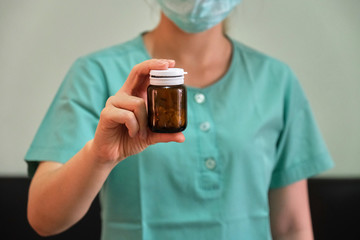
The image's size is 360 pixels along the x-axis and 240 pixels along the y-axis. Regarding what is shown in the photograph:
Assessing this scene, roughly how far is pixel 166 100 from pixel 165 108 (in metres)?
0.01

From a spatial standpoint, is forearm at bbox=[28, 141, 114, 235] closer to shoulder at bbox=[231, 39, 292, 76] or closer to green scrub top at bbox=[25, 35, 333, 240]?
green scrub top at bbox=[25, 35, 333, 240]

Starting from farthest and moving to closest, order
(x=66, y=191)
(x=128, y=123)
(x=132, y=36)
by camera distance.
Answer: (x=132, y=36), (x=66, y=191), (x=128, y=123)

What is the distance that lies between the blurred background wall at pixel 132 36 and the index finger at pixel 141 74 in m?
0.77

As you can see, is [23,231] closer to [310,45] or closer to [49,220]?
[49,220]

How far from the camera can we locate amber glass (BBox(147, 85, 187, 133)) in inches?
23.1

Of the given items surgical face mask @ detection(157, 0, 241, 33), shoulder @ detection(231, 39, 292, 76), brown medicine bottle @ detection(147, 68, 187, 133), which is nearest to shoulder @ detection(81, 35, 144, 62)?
surgical face mask @ detection(157, 0, 241, 33)

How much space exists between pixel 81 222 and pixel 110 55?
70 centimetres

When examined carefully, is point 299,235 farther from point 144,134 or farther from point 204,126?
point 144,134

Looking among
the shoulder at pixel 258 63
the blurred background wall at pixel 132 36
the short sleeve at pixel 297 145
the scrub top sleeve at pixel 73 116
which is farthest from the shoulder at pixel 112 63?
the blurred background wall at pixel 132 36

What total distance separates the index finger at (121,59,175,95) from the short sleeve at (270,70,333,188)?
45 centimetres

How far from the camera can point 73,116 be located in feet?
2.75

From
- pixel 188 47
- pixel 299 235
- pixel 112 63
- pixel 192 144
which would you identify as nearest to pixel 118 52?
pixel 112 63

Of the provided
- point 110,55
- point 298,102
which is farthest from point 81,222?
point 298,102

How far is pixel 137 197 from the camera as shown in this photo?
0.87 meters
